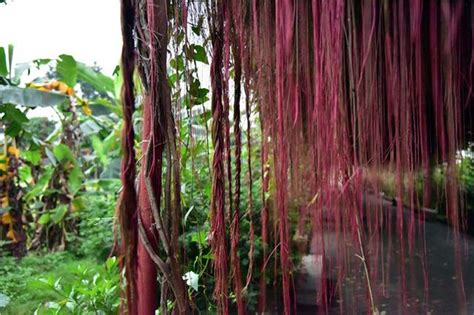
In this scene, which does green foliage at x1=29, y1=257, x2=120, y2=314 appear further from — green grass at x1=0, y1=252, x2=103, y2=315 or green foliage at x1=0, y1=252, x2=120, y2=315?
green grass at x1=0, y1=252, x2=103, y2=315

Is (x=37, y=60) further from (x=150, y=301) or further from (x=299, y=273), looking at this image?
(x=150, y=301)

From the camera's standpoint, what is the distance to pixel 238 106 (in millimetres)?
799

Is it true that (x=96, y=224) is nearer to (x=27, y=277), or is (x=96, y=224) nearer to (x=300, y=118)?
(x=27, y=277)

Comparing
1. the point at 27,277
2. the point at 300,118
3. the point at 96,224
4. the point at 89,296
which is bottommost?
the point at 27,277

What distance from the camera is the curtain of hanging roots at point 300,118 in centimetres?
63

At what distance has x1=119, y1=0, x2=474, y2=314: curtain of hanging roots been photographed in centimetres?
63

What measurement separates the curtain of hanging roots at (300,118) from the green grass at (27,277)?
1183mm

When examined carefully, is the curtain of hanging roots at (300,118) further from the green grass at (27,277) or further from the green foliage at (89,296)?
the green grass at (27,277)

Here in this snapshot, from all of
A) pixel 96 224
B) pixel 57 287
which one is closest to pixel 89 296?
pixel 57 287

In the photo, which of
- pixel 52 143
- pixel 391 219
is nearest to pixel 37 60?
pixel 52 143

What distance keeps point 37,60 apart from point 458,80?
8.82 ft

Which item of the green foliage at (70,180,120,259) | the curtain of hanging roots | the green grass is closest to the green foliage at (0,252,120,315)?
the green grass

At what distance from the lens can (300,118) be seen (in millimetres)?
761

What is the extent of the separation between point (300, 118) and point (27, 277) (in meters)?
2.29
